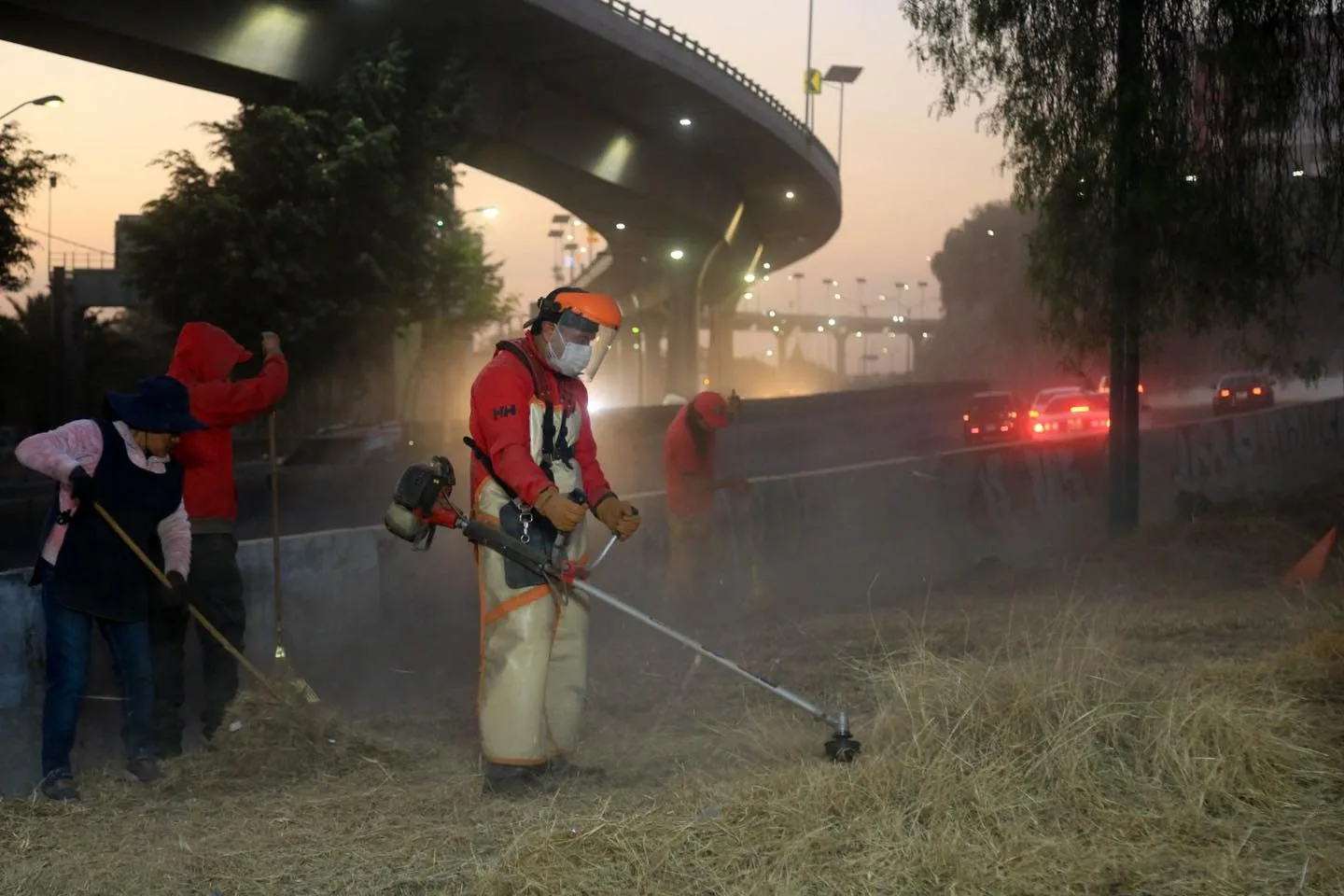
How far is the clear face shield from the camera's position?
5.88 m

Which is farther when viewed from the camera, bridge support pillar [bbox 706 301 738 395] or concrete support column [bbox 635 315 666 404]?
concrete support column [bbox 635 315 666 404]

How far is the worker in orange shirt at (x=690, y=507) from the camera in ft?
33.4

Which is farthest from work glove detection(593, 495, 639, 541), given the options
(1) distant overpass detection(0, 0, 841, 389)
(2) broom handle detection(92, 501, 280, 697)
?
(1) distant overpass detection(0, 0, 841, 389)

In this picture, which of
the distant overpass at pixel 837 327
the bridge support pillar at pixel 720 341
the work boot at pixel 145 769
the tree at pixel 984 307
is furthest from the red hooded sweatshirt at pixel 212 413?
the distant overpass at pixel 837 327

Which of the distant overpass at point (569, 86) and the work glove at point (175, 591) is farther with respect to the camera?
the distant overpass at point (569, 86)

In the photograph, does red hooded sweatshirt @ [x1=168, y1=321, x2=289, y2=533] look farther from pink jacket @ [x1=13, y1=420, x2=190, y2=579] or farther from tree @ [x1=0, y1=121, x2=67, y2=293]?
tree @ [x1=0, y1=121, x2=67, y2=293]

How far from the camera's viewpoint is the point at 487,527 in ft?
18.6

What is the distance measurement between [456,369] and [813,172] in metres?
18.4

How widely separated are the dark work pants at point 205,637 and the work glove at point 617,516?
6.44ft

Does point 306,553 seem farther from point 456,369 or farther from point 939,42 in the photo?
point 456,369

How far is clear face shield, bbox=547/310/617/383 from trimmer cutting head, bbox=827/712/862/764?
5.77 ft

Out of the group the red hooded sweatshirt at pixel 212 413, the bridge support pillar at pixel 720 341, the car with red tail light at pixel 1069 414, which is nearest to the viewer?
the red hooded sweatshirt at pixel 212 413

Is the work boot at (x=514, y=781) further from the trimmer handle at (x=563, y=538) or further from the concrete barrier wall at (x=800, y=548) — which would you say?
the concrete barrier wall at (x=800, y=548)

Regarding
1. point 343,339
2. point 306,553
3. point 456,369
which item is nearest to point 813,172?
point 456,369
